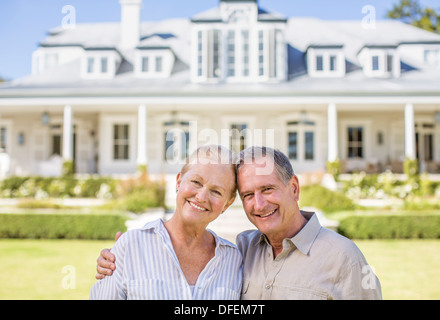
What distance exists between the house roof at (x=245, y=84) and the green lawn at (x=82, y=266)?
7.12 metres

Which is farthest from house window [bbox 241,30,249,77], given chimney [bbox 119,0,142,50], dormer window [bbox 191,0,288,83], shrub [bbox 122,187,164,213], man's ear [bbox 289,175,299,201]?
man's ear [bbox 289,175,299,201]

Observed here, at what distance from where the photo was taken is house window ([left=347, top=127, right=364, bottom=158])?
15.3m

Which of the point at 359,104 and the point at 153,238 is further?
the point at 359,104

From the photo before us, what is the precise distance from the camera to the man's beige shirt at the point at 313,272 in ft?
5.55

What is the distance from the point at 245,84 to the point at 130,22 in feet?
20.3

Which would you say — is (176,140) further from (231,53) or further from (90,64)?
(90,64)

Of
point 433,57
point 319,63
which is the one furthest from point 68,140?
point 433,57

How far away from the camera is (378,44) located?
14062mm

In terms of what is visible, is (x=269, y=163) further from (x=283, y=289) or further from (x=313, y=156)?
(x=313, y=156)

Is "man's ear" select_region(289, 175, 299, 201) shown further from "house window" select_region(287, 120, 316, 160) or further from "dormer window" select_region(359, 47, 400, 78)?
"dormer window" select_region(359, 47, 400, 78)

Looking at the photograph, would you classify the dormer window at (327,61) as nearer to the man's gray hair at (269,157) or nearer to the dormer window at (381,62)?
the dormer window at (381,62)

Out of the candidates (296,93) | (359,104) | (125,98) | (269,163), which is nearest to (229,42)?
(296,93)

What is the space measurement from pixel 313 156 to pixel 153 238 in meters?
13.6

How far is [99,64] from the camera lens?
48.2 feet
